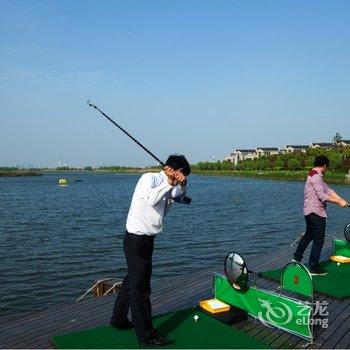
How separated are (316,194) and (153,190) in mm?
4253

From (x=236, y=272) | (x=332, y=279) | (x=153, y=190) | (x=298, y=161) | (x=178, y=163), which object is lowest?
(x=332, y=279)

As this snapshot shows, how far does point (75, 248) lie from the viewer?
63.8 feet

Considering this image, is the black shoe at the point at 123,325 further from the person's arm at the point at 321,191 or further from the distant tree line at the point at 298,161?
the distant tree line at the point at 298,161

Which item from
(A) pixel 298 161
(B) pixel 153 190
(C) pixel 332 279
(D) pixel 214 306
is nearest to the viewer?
(B) pixel 153 190

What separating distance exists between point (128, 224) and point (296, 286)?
2611 millimetres

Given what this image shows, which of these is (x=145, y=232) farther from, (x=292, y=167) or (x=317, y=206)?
(x=292, y=167)

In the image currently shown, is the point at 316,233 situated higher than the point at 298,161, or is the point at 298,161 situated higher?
the point at 298,161

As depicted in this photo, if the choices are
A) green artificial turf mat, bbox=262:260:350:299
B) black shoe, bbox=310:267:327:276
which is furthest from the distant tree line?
black shoe, bbox=310:267:327:276

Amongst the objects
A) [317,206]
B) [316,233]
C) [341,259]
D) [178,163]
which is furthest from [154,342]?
[341,259]

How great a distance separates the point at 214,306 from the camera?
243 inches

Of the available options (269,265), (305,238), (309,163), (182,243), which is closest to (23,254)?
(182,243)

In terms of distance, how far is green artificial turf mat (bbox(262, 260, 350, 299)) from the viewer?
23.4 ft

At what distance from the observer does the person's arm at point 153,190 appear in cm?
489

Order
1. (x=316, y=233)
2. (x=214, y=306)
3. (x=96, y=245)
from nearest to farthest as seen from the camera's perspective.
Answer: (x=214, y=306) < (x=316, y=233) < (x=96, y=245)
